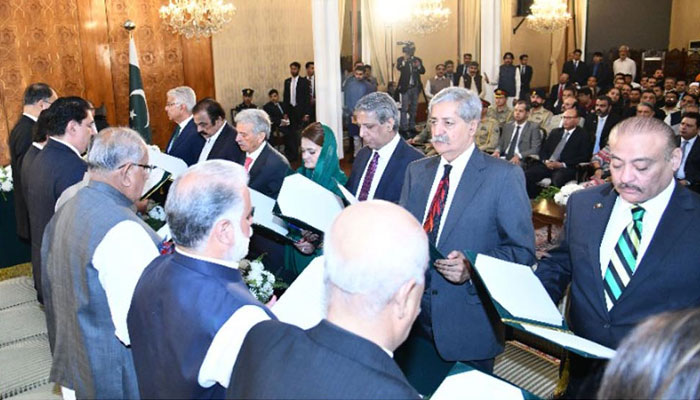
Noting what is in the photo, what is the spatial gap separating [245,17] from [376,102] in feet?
29.8

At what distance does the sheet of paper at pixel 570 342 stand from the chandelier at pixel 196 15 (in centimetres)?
881

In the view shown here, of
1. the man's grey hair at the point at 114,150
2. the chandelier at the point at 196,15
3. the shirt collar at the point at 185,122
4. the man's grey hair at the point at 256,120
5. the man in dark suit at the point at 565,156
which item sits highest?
the chandelier at the point at 196,15

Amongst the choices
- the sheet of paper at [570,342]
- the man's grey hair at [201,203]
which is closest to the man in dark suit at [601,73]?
the sheet of paper at [570,342]

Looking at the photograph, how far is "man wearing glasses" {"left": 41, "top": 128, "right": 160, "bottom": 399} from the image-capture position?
2133 millimetres

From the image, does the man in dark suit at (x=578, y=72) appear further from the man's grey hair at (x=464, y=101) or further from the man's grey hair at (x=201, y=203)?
the man's grey hair at (x=201, y=203)

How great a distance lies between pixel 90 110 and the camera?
3.59 m

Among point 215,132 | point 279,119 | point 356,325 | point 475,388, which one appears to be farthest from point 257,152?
point 279,119

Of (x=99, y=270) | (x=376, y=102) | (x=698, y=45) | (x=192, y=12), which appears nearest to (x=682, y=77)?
(x=698, y=45)

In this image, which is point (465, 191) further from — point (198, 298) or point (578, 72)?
point (578, 72)

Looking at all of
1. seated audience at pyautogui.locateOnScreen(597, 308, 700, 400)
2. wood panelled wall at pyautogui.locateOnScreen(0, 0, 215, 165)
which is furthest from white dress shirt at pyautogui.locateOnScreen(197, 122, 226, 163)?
wood panelled wall at pyautogui.locateOnScreen(0, 0, 215, 165)

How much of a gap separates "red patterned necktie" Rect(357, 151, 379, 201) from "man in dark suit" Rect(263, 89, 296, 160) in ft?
27.2

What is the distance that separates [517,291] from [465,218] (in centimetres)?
67

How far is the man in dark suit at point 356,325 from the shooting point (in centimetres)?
116

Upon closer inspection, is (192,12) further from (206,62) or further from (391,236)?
(391,236)
